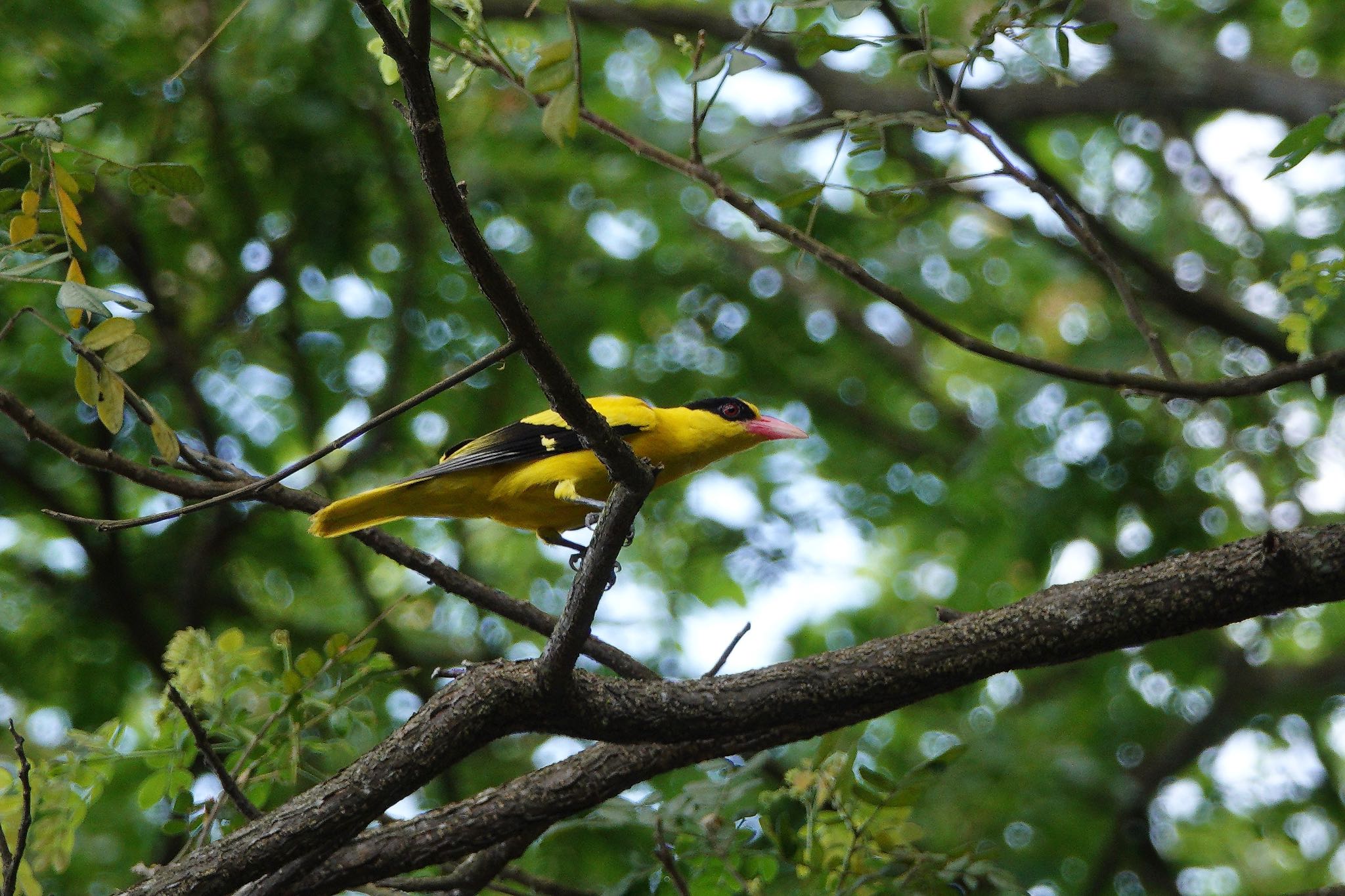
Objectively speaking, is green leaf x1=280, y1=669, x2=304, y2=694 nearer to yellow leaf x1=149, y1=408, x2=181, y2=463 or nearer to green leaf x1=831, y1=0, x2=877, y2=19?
yellow leaf x1=149, y1=408, x2=181, y2=463

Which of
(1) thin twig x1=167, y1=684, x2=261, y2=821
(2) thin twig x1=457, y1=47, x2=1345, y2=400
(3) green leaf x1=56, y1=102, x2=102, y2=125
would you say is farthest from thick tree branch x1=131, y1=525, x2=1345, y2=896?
(3) green leaf x1=56, y1=102, x2=102, y2=125

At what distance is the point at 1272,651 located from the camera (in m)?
9.54

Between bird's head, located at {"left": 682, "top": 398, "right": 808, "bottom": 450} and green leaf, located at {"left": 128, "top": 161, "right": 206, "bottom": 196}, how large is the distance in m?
2.49

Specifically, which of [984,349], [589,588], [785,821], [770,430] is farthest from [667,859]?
[770,430]

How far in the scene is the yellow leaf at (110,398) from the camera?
7.70 ft

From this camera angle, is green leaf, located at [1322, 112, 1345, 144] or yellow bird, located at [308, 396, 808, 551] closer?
green leaf, located at [1322, 112, 1345, 144]

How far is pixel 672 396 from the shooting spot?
7629 mm

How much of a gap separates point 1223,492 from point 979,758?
227 centimetres

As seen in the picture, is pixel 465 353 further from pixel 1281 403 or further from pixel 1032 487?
pixel 1281 403

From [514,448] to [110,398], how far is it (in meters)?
2.11

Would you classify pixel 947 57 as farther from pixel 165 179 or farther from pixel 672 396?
pixel 672 396

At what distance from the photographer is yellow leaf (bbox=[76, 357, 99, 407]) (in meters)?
2.34

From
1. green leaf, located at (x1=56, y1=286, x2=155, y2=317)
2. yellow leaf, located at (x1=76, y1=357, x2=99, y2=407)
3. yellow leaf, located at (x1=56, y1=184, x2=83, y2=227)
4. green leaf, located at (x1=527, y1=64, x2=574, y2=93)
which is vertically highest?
yellow leaf, located at (x1=56, y1=184, x2=83, y2=227)

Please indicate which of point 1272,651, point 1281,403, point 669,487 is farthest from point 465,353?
point 1272,651
